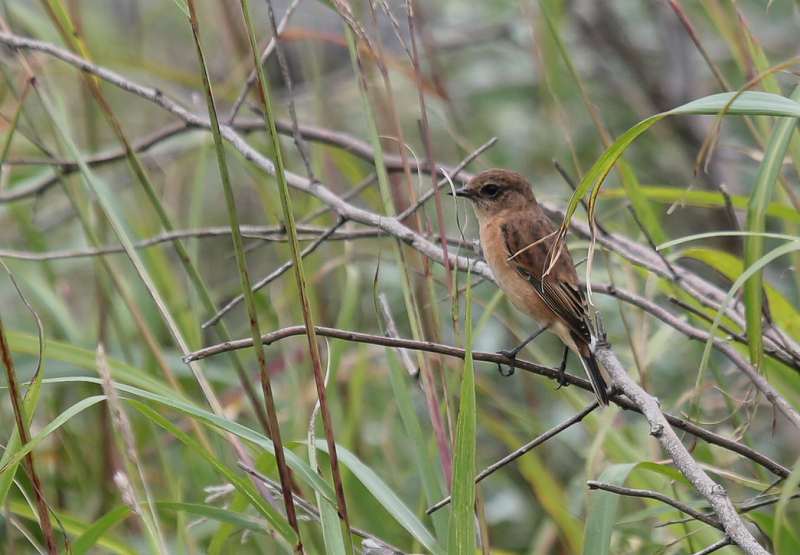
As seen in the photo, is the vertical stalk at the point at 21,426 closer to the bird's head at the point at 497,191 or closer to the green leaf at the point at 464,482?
the green leaf at the point at 464,482

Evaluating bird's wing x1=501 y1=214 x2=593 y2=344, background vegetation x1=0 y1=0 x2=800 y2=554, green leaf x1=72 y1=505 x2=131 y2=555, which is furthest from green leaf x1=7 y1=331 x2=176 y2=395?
bird's wing x1=501 y1=214 x2=593 y2=344

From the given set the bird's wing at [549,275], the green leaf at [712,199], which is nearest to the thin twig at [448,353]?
the green leaf at [712,199]

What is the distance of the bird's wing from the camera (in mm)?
3324

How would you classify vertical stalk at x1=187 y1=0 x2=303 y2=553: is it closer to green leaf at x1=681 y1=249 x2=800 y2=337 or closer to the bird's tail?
the bird's tail

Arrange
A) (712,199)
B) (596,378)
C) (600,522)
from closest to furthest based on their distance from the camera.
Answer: (600,522) → (596,378) → (712,199)

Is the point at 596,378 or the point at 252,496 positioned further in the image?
the point at 596,378

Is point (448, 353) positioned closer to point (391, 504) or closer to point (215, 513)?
point (391, 504)

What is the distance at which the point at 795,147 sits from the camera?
241 cm

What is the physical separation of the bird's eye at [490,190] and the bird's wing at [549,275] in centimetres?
18

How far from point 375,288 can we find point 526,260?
5.10 feet

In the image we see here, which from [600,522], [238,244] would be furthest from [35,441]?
[600,522]

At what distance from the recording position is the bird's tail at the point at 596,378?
7.57ft

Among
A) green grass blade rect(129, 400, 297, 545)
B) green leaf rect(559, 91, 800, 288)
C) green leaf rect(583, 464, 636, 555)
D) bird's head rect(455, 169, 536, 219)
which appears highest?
green leaf rect(559, 91, 800, 288)

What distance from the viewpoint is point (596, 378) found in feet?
8.54
